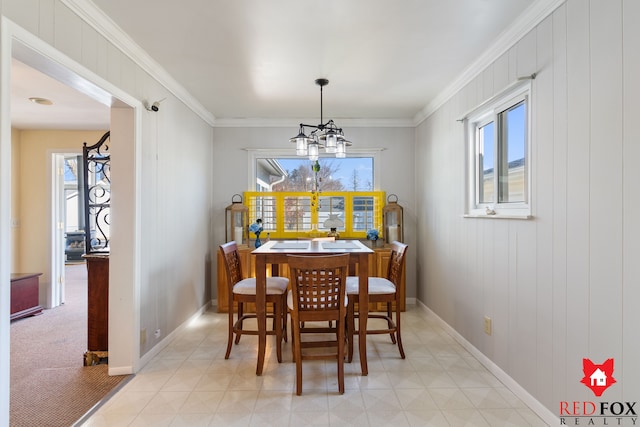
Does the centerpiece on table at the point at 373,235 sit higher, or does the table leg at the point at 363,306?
the centerpiece on table at the point at 373,235

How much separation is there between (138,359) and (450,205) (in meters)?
3.09

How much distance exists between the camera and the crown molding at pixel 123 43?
6.41 ft

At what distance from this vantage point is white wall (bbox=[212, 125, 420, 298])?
4.48 metres

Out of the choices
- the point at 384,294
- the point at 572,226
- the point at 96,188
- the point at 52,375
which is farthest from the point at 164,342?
the point at 572,226

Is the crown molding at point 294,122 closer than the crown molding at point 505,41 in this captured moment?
No

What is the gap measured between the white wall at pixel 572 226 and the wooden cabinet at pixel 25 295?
503cm

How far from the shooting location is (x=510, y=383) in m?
2.27

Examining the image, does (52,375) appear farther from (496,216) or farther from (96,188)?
(496,216)

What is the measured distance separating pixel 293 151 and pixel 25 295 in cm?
374

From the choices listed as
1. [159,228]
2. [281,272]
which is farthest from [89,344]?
[281,272]

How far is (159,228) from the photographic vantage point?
2936 millimetres

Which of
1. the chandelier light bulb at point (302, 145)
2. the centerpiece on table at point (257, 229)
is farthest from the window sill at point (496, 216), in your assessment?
the centerpiece on table at point (257, 229)

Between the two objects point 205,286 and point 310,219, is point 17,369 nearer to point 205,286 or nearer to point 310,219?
point 205,286

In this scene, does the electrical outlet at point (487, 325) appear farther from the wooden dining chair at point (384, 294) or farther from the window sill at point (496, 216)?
the window sill at point (496, 216)
